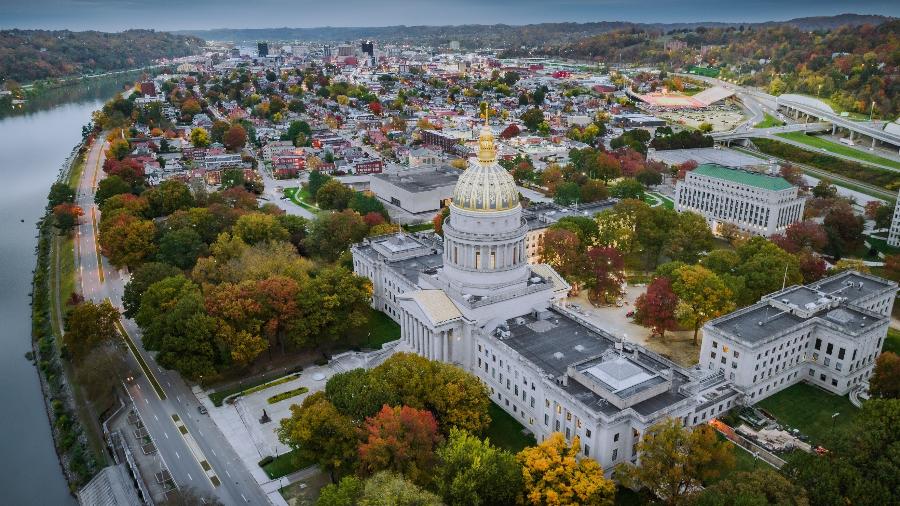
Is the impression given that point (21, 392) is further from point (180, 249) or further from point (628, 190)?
point (628, 190)

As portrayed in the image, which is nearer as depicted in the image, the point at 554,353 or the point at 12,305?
the point at 554,353

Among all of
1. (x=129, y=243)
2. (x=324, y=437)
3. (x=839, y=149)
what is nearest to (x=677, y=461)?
(x=324, y=437)

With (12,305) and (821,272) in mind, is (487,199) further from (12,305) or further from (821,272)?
(12,305)

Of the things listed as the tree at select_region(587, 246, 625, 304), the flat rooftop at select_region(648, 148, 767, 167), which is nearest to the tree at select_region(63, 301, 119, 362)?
the tree at select_region(587, 246, 625, 304)

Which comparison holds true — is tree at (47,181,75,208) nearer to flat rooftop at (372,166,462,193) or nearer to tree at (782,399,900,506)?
flat rooftop at (372,166,462,193)

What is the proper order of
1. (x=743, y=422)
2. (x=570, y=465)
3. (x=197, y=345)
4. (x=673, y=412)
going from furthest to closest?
1. (x=197, y=345)
2. (x=743, y=422)
3. (x=673, y=412)
4. (x=570, y=465)

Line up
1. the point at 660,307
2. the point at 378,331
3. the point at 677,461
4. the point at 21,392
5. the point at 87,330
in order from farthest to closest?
the point at 378,331 → the point at 660,307 → the point at 21,392 → the point at 87,330 → the point at 677,461

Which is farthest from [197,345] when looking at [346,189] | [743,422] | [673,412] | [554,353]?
[346,189]
